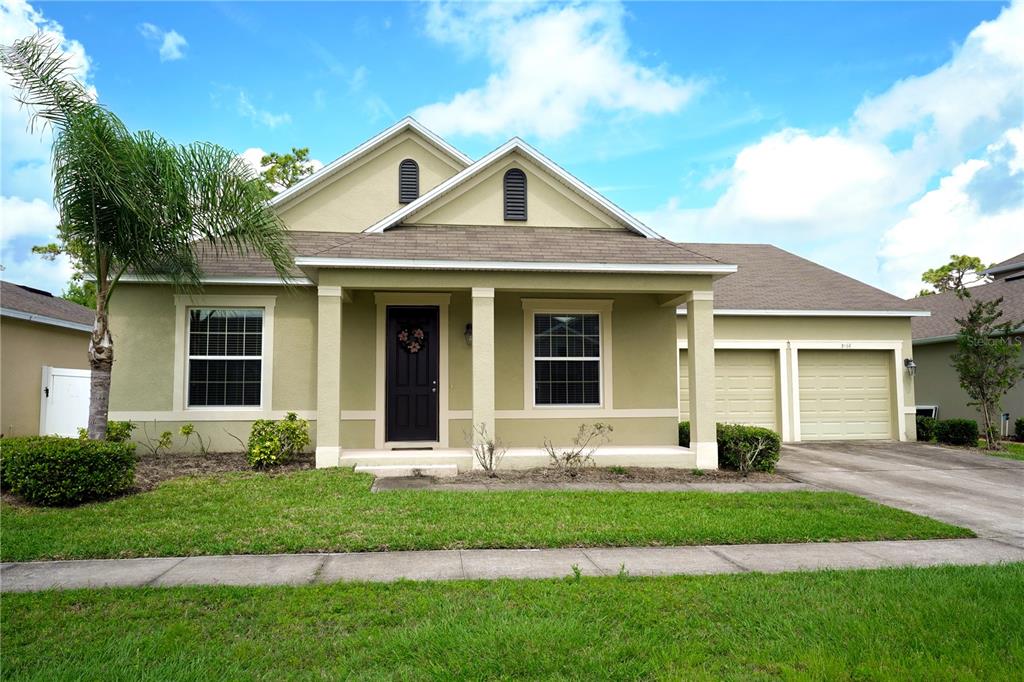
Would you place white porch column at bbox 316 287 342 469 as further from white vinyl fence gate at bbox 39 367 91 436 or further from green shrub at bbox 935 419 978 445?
green shrub at bbox 935 419 978 445

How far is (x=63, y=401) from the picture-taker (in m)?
14.4

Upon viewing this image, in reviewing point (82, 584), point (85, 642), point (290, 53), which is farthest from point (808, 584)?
point (290, 53)

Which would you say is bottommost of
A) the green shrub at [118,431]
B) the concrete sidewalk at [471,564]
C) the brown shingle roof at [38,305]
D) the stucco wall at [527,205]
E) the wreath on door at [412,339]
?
the concrete sidewalk at [471,564]

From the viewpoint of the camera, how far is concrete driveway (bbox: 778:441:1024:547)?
732 cm

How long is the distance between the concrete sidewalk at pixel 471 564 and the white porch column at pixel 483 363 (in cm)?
428

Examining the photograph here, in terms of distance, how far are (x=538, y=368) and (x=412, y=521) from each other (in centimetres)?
532

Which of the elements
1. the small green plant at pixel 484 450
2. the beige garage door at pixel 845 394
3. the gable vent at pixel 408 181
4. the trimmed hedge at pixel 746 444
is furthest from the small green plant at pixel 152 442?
the beige garage door at pixel 845 394

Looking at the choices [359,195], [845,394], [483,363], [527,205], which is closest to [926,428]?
[845,394]

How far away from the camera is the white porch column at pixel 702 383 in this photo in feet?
33.4

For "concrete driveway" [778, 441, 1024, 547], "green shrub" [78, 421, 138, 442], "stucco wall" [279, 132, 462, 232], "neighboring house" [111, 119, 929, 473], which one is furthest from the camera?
"stucco wall" [279, 132, 462, 232]

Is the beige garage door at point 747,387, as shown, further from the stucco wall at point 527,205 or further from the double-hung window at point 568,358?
the stucco wall at point 527,205

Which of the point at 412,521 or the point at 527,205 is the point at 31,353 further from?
the point at 412,521

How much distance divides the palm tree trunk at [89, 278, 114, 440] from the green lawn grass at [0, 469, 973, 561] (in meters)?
1.33

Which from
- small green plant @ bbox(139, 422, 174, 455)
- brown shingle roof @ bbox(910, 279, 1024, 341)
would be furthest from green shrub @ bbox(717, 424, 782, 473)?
small green plant @ bbox(139, 422, 174, 455)
